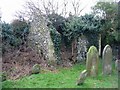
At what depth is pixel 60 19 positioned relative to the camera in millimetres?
14297

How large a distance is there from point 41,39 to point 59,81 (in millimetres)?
3834

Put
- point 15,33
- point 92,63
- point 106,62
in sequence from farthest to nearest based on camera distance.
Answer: point 15,33 < point 106,62 < point 92,63

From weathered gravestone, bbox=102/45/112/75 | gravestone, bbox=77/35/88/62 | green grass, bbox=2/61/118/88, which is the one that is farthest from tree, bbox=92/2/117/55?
green grass, bbox=2/61/118/88

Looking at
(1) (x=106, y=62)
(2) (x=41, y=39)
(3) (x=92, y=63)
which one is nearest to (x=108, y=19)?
(2) (x=41, y=39)

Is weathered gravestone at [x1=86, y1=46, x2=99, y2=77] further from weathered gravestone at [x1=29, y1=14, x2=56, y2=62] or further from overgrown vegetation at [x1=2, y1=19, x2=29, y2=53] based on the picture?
overgrown vegetation at [x1=2, y1=19, x2=29, y2=53]

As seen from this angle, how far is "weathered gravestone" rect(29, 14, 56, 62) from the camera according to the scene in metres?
12.1

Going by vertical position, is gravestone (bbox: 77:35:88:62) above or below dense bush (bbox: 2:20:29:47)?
below

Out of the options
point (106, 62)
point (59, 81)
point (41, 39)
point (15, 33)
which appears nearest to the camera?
point (59, 81)

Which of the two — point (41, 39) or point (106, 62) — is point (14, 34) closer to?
point (41, 39)

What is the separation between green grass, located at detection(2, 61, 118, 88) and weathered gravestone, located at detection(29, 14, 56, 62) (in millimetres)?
1679

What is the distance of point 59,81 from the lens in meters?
8.93

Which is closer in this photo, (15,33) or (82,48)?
(82,48)

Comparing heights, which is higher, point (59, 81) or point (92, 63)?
point (92, 63)

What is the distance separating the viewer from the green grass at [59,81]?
8328 mm
